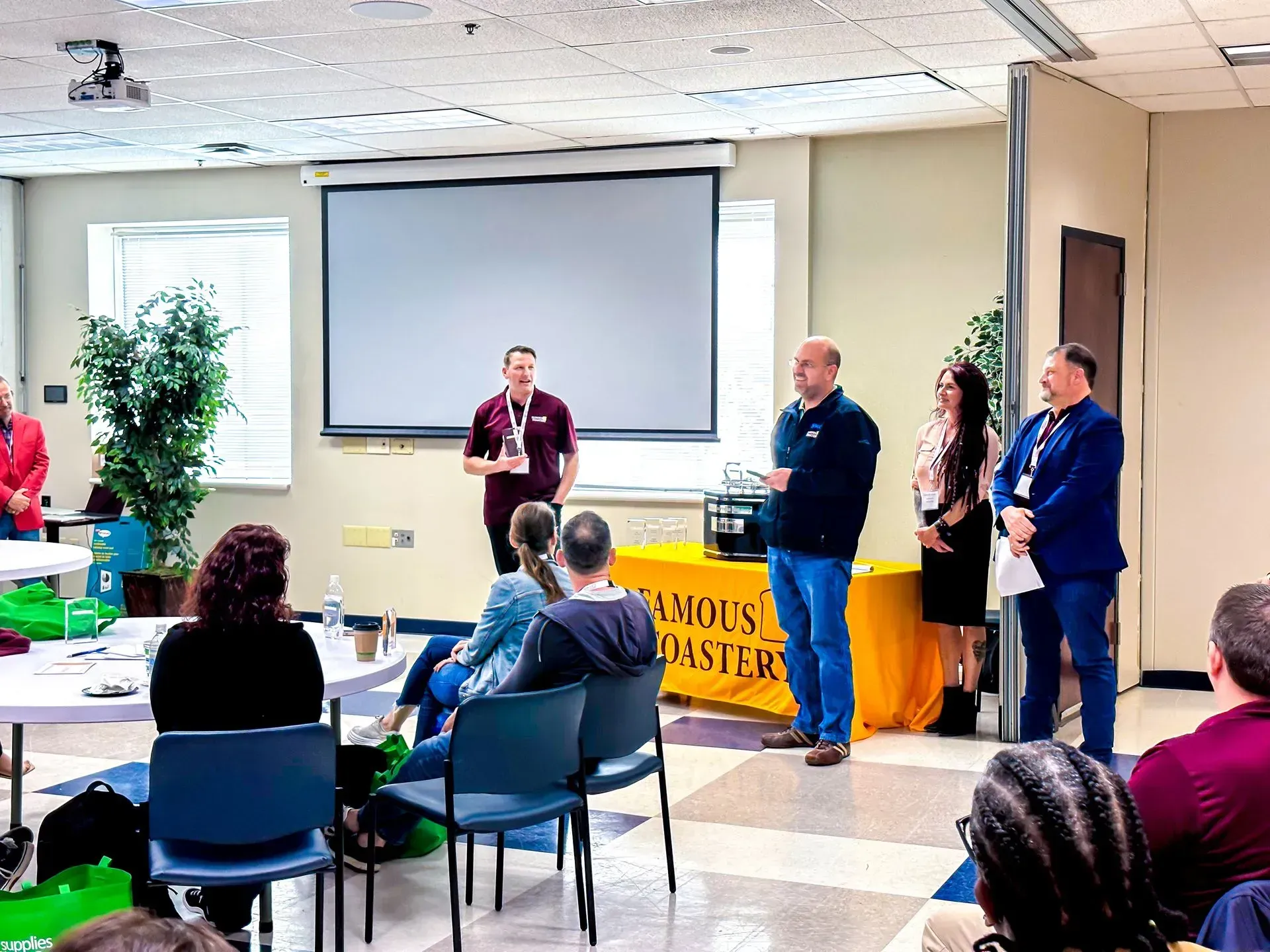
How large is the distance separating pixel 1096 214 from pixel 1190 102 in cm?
80

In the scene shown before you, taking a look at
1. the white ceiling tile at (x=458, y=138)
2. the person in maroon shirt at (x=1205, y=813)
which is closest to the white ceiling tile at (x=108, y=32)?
the white ceiling tile at (x=458, y=138)

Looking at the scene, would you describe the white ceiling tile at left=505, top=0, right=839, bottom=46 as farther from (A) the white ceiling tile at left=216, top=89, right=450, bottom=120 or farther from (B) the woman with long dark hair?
(B) the woman with long dark hair

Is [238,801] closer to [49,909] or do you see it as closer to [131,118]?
[49,909]

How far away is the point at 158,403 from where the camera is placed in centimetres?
850

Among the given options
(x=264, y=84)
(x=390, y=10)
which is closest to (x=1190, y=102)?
(x=390, y=10)

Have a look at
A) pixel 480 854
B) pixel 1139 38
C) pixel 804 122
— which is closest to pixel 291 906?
pixel 480 854

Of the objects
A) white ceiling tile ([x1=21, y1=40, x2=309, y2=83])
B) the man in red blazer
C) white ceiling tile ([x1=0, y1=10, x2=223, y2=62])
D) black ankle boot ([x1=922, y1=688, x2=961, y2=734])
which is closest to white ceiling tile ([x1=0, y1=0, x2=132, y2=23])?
white ceiling tile ([x1=0, y1=10, x2=223, y2=62])

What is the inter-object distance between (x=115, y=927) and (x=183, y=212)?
8.74 meters

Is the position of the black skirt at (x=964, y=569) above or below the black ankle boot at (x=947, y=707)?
above

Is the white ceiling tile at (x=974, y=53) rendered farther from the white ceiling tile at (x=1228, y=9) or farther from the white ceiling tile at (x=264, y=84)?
the white ceiling tile at (x=264, y=84)

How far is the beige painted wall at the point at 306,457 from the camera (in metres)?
8.59

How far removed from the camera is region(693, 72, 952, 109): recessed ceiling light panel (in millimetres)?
6266

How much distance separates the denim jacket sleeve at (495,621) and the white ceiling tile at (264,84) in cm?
289

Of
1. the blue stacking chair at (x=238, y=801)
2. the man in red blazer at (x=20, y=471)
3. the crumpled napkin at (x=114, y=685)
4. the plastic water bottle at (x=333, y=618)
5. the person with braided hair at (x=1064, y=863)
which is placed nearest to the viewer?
the person with braided hair at (x=1064, y=863)
